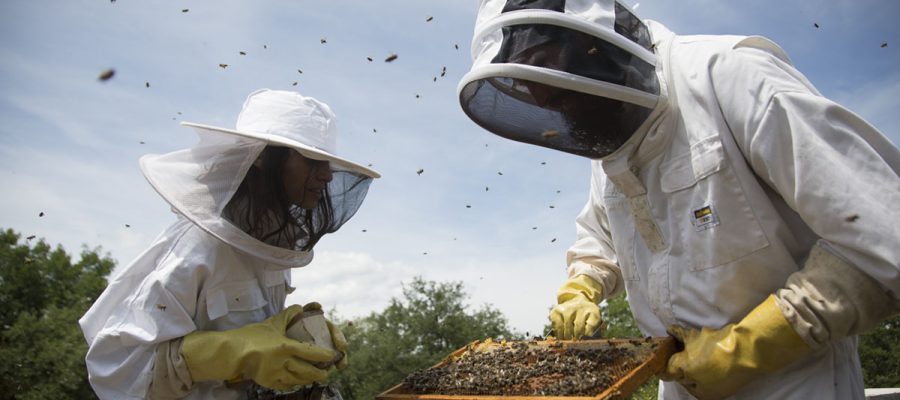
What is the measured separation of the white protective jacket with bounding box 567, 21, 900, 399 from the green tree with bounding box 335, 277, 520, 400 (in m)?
19.6

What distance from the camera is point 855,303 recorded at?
2512mm

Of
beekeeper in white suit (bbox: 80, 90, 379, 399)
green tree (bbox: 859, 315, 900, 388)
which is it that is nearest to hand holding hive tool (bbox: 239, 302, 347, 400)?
beekeeper in white suit (bbox: 80, 90, 379, 399)

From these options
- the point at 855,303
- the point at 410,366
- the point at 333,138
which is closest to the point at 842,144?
the point at 855,303

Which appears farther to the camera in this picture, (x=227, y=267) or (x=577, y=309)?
(x=577, y=309)

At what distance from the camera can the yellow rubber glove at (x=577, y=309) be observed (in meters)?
3.73

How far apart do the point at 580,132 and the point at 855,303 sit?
1500 mm

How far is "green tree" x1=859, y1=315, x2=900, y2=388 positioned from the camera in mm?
15695

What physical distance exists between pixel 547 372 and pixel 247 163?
207 centimetres

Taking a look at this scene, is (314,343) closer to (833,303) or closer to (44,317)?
(833,303)

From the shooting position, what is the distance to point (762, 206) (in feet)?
9.04

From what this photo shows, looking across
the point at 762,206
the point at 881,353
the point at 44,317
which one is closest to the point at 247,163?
the point at 762,206

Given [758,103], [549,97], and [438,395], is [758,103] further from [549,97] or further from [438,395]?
[438,395]

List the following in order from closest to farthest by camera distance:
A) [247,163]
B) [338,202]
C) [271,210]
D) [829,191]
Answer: [829,191]
[247,163]
[271,210]
[338,202]

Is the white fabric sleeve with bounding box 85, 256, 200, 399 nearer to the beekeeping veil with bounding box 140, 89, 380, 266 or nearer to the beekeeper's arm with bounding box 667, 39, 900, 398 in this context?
the beekeeping veil with bounding box 140, 89, 380, 266
